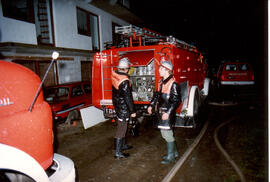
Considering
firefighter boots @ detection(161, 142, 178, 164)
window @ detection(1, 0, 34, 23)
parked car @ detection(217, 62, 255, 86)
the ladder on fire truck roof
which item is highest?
window @ detection(1, 0, 34, 23)

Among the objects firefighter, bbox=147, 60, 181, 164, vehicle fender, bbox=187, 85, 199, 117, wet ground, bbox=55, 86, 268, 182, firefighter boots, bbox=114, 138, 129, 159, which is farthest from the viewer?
vehicle fender, bbox=187, 85, 199, 117

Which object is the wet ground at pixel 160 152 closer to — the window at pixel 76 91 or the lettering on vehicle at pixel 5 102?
the window at pixel 76 91

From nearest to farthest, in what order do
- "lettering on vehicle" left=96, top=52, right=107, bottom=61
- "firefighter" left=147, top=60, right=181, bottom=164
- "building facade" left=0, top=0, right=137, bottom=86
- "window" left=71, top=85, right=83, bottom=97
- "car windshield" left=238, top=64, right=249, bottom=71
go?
"firefighter" left=147, top=60, right=181, bottom=164
"lettering on vehicle" left=96, top=52, right=107, bottom=61
"window" left=71, top=85, right=83, bottom=97
"building facade" left=0, top=0, right=137, bottom=86
"car windshield" left=238, top=64, right=249, bottom=71

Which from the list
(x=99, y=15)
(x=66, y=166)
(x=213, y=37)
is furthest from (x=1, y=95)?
(x=213, y=37)

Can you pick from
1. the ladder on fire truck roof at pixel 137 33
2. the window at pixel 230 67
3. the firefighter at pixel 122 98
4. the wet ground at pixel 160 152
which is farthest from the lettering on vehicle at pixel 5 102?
the window at pixel 230 67

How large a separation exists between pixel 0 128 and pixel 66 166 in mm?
891

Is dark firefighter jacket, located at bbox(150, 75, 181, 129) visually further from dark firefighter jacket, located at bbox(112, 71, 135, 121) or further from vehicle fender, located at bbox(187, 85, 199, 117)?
vehicle fender, located at bbox(187, 85, 199, 117)

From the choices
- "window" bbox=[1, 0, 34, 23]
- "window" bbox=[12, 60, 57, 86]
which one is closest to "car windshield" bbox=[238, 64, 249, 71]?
"window" bbox=[12, 60, 57, 86]

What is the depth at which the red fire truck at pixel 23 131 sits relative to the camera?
1.79 metres

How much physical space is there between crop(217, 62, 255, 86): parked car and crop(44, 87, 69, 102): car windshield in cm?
872

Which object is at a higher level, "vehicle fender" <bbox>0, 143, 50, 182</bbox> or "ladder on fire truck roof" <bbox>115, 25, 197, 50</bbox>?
"ladder on fire truck roof" <bbox>115, 25, 197, 50</bbox>

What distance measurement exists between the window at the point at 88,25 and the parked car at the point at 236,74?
27.9ft

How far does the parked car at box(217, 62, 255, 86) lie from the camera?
11086 millimetres

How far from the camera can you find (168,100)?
377 centimetres
